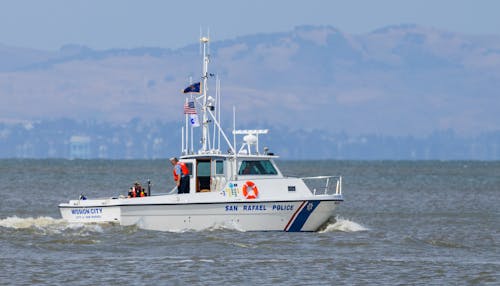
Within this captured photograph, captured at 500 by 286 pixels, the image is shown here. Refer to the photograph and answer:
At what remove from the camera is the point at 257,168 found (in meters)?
37.6

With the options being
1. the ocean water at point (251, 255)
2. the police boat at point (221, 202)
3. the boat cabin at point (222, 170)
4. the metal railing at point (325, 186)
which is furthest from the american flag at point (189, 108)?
the metal railing at point (325, 186)

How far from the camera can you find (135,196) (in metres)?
37.4

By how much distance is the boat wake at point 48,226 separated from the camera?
3712 cm

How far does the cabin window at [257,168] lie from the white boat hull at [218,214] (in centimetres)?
116

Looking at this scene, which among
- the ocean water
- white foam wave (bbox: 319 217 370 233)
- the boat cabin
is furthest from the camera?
white foam wave (bbox: 319 217 370 233)

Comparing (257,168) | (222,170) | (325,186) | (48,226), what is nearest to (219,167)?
(222,170)

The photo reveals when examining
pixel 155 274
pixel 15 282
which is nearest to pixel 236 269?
pixel 155 274

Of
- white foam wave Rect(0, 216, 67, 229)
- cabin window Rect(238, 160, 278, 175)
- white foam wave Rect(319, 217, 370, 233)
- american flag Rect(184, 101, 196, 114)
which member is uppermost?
american flag Rect(184, 101, 196, 114)

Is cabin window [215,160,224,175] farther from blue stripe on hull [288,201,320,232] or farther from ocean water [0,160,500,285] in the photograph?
blue stripe on hull [288,201,320,232]

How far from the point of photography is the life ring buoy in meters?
36.7

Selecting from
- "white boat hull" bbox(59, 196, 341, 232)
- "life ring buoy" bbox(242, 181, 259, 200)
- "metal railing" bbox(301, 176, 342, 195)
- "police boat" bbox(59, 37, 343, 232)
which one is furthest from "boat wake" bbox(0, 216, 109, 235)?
"metal railing" bbox(301, 176, 342, 195)

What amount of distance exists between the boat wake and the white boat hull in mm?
462

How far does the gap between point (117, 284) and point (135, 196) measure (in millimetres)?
9976

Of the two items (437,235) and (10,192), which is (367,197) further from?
(437,235)
